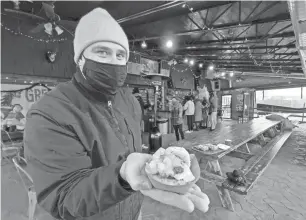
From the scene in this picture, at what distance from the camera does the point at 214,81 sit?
13.3 metres

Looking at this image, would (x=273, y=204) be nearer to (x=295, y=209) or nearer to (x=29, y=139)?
(x=295, y=209)

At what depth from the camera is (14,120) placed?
4.59 m

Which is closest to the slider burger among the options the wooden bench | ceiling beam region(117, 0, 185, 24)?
the wooden bench

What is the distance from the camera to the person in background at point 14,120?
4.40 m

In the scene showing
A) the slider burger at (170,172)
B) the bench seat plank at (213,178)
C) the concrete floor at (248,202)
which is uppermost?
the slider burger at (170,172)

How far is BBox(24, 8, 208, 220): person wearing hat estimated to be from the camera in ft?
1.83

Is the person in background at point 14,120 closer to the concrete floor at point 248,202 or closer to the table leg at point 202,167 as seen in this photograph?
the concrete floor at point 248,202

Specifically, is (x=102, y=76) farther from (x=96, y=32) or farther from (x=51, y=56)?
(x=51, y=56)

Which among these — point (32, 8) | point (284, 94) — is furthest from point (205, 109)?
point (284, 94)

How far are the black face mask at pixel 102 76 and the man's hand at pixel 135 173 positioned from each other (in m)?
0.49

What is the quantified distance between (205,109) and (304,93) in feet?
39.1

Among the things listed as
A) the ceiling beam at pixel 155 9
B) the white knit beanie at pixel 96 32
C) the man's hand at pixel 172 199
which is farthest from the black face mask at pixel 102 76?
the ceiling beam at pixel 155 9

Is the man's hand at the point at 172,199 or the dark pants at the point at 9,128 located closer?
the man's hand at the point at 172,199

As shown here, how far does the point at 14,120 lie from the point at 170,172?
18.9 ft
